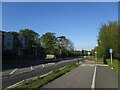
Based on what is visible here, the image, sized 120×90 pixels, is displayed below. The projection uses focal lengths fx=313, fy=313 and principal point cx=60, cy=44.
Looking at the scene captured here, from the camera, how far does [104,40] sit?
50.8 metres

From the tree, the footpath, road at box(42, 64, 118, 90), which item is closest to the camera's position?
road at box(42, 64, 118, 90)

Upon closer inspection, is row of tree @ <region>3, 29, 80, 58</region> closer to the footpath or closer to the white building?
the white building

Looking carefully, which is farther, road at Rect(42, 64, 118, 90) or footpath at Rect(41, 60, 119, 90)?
footpath at Rect(41, 60, 119, 90)

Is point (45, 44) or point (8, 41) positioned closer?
point (8, 41)

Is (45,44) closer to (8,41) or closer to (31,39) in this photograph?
(31,39)

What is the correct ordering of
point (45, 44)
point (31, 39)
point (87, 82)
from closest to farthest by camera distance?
point (87, 82)
point (31, 39)
point (45, 44)

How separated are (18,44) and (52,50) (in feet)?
135

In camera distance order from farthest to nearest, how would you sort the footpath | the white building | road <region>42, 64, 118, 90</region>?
the white building → the footpath → road <region>42, 64, 118, 90</region>

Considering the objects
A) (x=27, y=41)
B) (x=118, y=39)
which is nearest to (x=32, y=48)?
(x=27, y=41)

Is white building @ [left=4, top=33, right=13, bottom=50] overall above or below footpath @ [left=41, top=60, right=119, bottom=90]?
above

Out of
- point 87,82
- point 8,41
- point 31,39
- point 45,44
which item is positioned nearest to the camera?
point 87,82

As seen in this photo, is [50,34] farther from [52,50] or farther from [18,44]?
[18,44]


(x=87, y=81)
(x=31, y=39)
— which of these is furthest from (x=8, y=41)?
(x=87, y=81)

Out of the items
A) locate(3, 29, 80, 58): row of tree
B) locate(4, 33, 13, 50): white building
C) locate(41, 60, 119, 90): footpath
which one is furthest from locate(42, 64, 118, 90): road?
locate(3, 29, 80, 58): row of tree
